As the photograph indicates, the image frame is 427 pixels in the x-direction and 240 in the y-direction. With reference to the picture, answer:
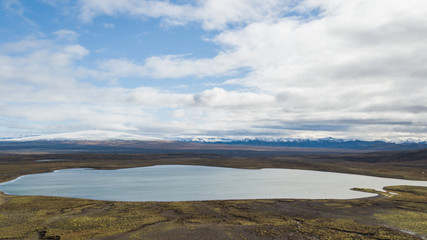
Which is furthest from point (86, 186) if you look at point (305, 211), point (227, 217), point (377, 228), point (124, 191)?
point (377, 228)

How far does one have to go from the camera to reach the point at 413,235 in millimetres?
36250

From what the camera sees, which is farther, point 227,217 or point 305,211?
point 305,211

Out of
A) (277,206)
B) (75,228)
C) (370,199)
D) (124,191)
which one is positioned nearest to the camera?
(75,228)

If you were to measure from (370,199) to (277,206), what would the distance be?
75.0ft

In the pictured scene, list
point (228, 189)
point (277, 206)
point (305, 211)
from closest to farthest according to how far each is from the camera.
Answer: point (305, 211) < point (277, 206) < point (228, 189)

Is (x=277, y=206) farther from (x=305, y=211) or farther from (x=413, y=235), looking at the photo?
(x=413, y=235)

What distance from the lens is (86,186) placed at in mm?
79312

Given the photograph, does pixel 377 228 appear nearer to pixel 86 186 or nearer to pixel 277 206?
pixel 277 206

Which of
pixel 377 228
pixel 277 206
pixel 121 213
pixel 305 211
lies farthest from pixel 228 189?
pixel 377 228

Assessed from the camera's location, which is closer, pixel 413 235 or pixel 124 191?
pixel 413 235

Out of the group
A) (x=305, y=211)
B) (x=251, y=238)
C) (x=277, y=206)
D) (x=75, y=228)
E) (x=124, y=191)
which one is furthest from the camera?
(x=124, y=191)

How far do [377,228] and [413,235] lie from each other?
13.5ft

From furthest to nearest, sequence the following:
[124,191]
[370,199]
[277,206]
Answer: [124,191] < [370,199] < [277,206]

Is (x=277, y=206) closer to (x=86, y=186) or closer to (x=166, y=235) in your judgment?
(x=166, y=235)
